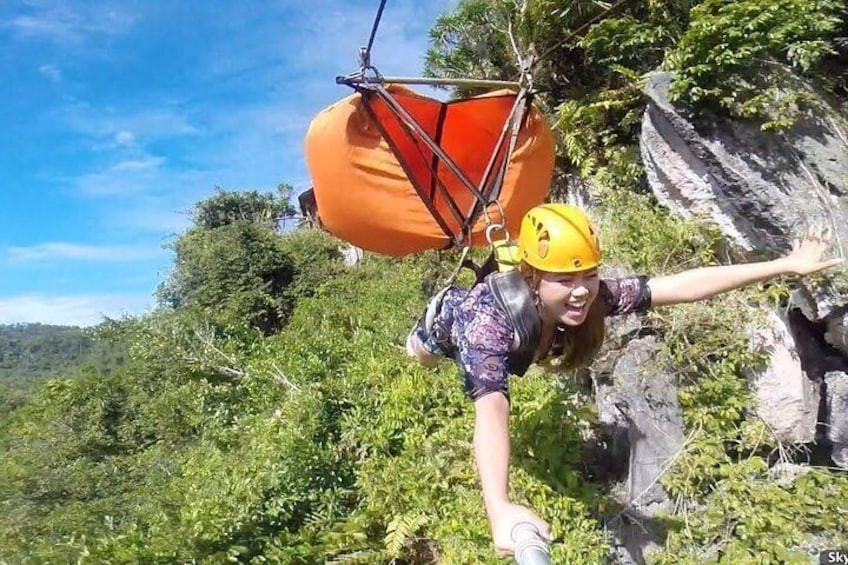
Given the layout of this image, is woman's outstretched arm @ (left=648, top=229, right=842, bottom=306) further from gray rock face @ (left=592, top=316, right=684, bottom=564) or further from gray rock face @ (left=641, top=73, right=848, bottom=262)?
gray rock face @ (left=641, top=73, right=848, bottom=262)

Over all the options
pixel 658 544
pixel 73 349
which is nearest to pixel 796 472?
pixel 658 544

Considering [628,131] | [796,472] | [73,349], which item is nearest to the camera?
[796,472]

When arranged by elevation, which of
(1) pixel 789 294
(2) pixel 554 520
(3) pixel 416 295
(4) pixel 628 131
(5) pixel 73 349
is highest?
(5) pixel 73 349

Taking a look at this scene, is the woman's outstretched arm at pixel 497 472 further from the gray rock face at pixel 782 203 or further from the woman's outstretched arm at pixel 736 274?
the gray rock face at pixel 782 203

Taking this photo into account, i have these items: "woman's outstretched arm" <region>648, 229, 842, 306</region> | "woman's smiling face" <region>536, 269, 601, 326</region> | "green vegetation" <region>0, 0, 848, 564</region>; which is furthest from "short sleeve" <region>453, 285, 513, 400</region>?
"green vegetation" <region>0, 0, 848, 564</region>

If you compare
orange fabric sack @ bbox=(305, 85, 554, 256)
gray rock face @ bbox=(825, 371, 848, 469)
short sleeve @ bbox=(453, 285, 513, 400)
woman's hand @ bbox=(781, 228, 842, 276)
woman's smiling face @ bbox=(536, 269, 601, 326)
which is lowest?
gray rock face @ bbox=(825, 371, 848, 469)

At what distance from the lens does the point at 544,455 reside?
328 centimetres

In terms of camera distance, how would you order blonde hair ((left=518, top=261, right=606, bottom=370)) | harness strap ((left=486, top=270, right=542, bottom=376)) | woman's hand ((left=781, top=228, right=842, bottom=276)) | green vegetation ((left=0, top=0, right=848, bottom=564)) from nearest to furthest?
harness strap ((left=486, top=270, right=542, bottom=376)) < woman's hand ((left=781, top=228, right=842, bottom=276)) < blonde hair ((left=518, top=261, right=606, bottom=370)) < green vegetation ((left=0, top=0, right=848, bottom=564))

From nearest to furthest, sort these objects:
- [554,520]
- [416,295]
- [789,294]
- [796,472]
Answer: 1. [554,520]
2. [796,472]
3. [789,294]
4. [416,295]

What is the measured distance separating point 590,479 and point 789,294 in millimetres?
1731

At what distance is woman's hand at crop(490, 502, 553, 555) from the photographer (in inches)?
52.2

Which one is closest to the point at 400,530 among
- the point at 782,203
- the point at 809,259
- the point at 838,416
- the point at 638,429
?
the point at 638,429

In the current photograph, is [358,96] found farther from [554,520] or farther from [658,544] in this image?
[658,544]

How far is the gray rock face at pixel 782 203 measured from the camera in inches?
150
